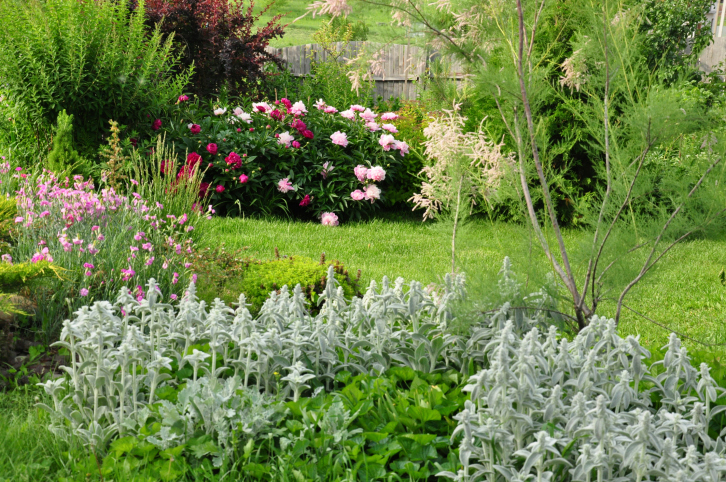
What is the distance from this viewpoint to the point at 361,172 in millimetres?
7312

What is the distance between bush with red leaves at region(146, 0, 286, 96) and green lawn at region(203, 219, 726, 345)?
328 cm

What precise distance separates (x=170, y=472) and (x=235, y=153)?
17.7ft

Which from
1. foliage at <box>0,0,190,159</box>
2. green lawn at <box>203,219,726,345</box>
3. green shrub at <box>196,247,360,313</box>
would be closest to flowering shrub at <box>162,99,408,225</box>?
green lawn at <box>203,219,726,345</box>

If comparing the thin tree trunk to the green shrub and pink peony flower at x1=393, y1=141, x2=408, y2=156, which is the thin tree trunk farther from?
pink peony flower at x1=393, y1=141, x2=408, y2=156

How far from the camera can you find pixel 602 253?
2.94m

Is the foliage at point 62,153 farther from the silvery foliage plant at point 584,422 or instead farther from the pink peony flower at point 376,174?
the silvery foliage plant at point 584,422

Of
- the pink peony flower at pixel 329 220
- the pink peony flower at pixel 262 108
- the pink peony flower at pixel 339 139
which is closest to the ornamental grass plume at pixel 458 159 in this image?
the pink peony flower at pixel 329 220

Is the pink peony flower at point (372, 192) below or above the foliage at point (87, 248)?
above

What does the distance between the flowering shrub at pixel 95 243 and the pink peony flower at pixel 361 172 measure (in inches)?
125

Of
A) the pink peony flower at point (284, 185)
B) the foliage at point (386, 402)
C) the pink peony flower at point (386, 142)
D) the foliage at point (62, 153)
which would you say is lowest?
the foliage at point (386, 402)

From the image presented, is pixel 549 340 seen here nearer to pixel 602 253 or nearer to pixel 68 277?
pixel 602 253

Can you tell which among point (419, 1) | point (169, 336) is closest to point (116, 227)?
point (169, 336)

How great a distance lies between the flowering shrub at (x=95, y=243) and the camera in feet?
12.0

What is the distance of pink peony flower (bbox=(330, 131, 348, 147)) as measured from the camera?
293 inches
